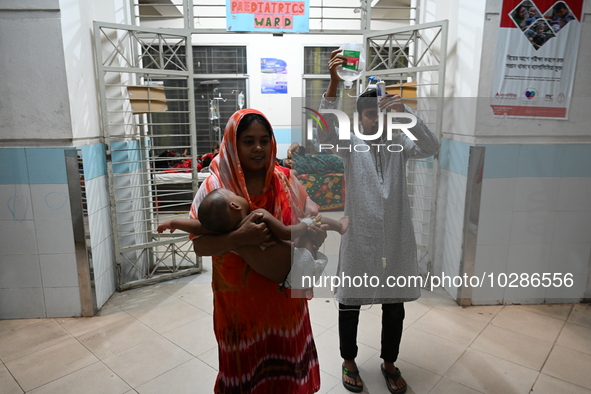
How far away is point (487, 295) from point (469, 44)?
1821 millimetres

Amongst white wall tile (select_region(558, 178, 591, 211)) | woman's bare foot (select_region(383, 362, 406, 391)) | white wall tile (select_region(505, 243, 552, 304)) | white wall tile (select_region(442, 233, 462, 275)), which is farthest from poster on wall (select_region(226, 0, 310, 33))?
woman's bare foot (select_region(383, 362, 406, 391))

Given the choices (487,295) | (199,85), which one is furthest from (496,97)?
(199,85)

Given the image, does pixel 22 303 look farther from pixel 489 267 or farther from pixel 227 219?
pixel 489 267

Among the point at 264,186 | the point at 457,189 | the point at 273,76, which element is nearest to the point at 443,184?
the point at 457,189

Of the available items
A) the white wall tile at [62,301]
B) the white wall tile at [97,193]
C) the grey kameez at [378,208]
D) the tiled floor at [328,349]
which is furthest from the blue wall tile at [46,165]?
the grey kameez at [378,208]

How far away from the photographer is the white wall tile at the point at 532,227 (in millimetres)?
2723

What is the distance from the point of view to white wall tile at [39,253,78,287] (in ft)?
8.68

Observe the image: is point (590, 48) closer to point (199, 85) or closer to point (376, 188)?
point (376, 188)

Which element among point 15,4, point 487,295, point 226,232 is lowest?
point 487,295

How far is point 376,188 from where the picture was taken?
140 centimetres

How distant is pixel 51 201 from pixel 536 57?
3365mm

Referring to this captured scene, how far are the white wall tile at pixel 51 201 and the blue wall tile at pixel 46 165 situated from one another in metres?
0.04

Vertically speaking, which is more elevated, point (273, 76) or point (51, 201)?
point (273, 76)

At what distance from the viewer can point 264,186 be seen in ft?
4.27
